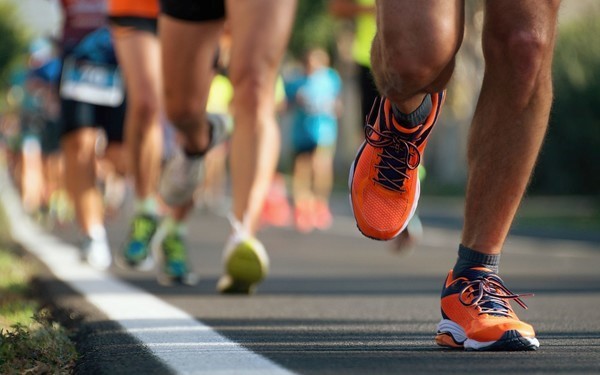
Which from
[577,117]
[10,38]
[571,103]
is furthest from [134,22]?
[10,38]

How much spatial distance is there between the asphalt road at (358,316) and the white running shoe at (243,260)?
0.09 meters

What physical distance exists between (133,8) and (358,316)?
8.54ft

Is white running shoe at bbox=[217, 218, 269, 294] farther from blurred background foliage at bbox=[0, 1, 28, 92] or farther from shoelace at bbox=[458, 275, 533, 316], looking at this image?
blurred background foliage at bbox=[0, 1, 28, 92]

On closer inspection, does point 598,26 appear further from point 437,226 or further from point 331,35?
point 331,35

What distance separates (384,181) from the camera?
405cm

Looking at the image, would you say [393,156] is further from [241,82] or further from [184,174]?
[184,174]

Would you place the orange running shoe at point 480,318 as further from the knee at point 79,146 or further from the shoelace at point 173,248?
the knee at point 79,146

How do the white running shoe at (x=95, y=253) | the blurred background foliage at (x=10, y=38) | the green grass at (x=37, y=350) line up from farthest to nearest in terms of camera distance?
the blurred background foliage at (x=10, y=38)
the white running shoe at (x=95, y=253)
the green grass at (x=37, y=350)

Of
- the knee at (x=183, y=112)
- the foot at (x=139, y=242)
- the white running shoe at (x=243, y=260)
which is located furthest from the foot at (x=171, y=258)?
the white running shoe at (x=243, y=260)

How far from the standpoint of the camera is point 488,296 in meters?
3.90

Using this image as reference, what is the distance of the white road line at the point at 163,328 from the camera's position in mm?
3392

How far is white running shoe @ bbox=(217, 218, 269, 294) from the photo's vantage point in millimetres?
5535

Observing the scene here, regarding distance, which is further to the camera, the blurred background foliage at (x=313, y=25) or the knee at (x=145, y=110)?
the blurred background foliage at (x=313, y=25)

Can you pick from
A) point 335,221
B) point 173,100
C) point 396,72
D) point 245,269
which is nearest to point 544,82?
point 396,72
